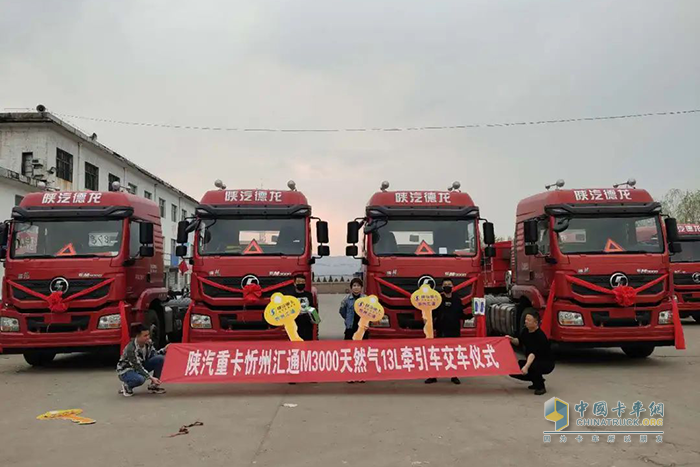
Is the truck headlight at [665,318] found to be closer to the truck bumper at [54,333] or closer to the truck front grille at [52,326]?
the truck bumper at [54,333]

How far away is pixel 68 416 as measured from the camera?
699 cm

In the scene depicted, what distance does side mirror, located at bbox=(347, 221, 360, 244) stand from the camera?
35.0 feet

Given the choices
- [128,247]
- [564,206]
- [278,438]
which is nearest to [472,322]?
[564,206]

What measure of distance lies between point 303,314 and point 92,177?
26385 mm

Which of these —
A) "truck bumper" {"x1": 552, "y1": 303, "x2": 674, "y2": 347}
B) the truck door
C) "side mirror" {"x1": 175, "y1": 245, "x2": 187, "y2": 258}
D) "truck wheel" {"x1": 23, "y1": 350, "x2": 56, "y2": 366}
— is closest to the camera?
"truck bumper" {"x1": 552, "y1": 303, "x2": 674, "y2": 347}

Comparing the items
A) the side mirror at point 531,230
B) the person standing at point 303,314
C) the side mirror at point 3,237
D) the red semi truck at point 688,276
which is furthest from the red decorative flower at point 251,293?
the red semi truck at point 688,276

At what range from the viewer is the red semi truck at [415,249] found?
10.0 meters

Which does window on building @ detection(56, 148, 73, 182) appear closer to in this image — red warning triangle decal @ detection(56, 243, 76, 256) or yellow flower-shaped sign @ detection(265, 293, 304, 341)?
red warning triangle decal @ detection(56, 243, 76, 256)

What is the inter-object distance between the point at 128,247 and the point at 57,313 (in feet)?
5.29

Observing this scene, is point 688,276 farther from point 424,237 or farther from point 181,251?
point 181,251

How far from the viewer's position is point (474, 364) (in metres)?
8.47

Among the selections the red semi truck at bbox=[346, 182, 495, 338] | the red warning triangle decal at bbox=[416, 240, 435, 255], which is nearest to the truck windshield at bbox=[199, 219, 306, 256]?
the red semi truck at bbox=[346, 182, 495, 338]

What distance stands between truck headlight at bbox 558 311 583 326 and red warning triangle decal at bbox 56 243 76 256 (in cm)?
869

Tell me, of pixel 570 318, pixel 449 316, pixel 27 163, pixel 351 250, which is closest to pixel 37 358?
pixel 351 250
